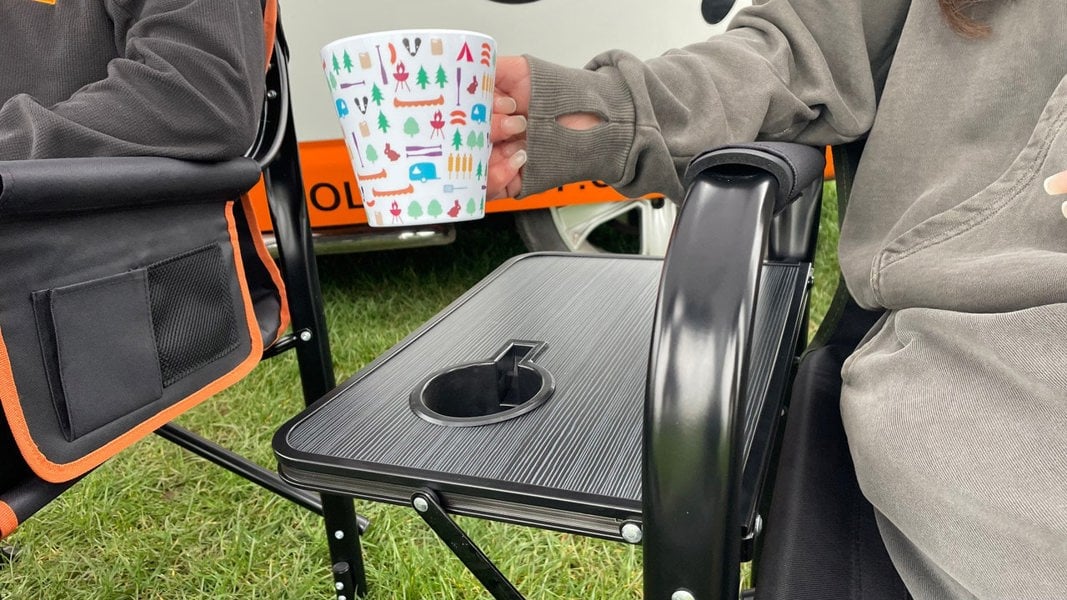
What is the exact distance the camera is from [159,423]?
73 centimetres

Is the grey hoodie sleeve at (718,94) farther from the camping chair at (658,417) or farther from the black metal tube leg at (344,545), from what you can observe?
the black metal tube leg at (344,545)

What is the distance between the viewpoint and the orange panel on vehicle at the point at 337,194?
5.68 ft

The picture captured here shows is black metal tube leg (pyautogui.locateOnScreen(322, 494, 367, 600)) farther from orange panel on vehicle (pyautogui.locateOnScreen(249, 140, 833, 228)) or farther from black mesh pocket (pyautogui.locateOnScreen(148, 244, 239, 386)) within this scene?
orange panel on vehicle (pyautogui.locateOnScreen(249, 140, 833, 228))

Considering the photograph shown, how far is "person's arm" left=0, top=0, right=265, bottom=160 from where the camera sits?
0.71 metres

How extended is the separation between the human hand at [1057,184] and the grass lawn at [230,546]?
2.69ft

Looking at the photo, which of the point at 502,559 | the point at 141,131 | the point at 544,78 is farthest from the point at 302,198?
the point at 502,559

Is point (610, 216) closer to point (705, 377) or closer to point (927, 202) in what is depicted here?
point (927, 202)

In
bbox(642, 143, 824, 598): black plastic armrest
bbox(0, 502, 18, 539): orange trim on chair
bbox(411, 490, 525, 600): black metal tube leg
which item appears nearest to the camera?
bbox(642, 143, 824, 598): black plastic armrest

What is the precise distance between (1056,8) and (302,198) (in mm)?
843

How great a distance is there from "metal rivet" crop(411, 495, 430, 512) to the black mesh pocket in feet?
1.29

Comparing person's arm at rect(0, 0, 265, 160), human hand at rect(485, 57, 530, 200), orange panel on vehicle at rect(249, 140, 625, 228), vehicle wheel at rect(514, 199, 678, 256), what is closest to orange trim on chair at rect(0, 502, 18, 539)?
person's arm at rect(0, 0, 265, 160)

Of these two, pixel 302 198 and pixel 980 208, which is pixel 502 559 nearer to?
pixel 302 198

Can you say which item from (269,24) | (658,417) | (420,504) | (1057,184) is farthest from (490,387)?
(269,24)

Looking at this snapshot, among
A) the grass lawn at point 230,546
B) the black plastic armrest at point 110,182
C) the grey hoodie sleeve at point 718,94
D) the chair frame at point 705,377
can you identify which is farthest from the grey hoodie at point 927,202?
the grass lawn at point 230,546
